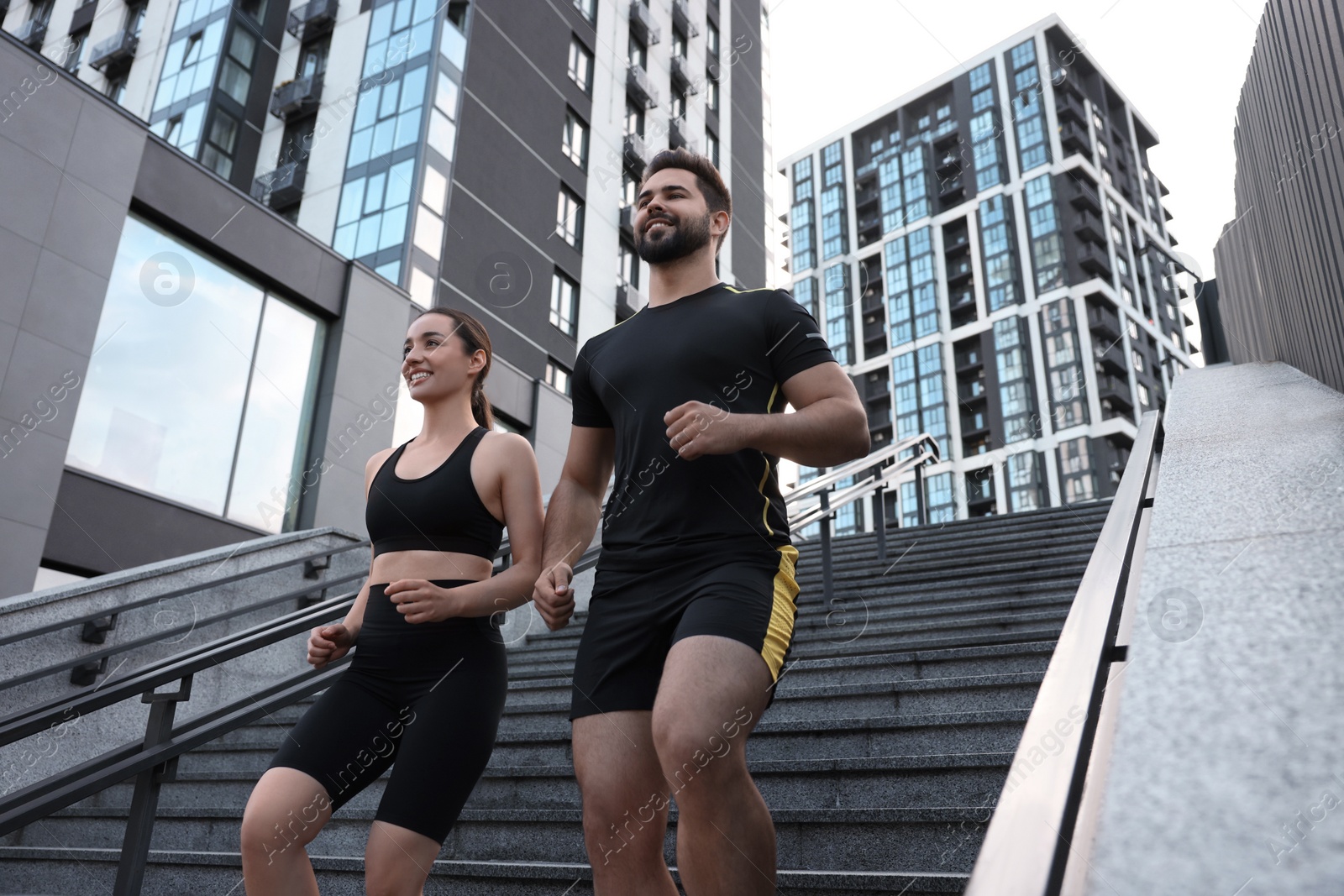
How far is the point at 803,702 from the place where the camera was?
14.6 feet

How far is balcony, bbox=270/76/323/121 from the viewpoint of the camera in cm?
2255

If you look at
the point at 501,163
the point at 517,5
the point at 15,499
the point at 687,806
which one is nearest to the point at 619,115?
the point at 517,5

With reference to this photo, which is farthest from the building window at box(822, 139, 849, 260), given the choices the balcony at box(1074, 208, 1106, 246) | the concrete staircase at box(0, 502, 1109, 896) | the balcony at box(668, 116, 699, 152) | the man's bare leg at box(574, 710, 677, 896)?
the man's bare leg at box(574, 710, 677, 896)

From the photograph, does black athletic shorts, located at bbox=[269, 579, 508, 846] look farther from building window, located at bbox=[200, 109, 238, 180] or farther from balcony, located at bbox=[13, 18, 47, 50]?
balcony, located at bbox=[13, 18, 47, 50]

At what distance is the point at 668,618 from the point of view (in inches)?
82.7

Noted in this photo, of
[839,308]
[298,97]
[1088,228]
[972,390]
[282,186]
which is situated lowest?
[282,186]

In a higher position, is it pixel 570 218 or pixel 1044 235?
pixel 1044 235

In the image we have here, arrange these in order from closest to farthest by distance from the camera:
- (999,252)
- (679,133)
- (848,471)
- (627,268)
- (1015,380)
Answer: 1. (848,471)
2. (627,268)
3. (679,133)
4. (1015,380)
5. (999,252)

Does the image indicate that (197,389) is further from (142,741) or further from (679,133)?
(679,133)

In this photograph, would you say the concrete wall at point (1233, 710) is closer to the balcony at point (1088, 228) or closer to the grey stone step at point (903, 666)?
the grey stone step at point (903, 666)

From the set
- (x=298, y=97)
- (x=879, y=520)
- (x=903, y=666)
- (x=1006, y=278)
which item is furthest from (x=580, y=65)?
(x=1006, y=278)

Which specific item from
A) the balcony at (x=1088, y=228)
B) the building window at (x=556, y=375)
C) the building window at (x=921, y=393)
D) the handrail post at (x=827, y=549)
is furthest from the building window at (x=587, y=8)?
the building window at (x=921, y=393)

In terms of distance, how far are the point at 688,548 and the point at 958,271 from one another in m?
71.7

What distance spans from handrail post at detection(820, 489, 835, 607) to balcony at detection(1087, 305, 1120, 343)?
58387 mm
